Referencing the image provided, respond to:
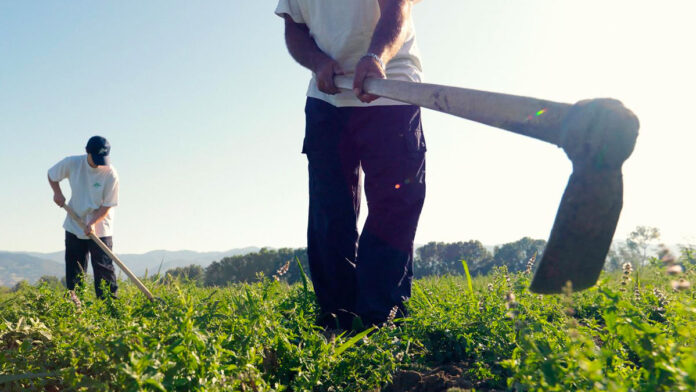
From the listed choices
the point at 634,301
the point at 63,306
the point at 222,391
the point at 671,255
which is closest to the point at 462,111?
the point at 671,255

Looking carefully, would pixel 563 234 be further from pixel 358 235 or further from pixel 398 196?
pixel 358 235

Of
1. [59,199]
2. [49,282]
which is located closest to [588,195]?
[49,282]

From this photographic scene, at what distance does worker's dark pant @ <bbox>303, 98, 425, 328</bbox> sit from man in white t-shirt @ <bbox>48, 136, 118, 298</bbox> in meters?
3.83

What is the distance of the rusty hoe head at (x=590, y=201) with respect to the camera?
1173 millimetres

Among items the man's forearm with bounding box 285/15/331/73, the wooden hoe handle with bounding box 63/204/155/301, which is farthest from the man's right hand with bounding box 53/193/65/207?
the man's forearm with bounding box 285/15/331/73

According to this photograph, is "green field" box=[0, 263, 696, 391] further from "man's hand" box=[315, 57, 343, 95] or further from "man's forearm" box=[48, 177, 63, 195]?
"man's forearm" box=[48, 177, 63, 195]

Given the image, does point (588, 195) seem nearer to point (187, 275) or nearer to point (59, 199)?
point (187, 275)

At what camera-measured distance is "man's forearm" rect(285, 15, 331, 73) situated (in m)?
2.96

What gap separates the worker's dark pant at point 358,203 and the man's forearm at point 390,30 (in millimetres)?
387

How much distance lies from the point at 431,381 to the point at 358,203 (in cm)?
153

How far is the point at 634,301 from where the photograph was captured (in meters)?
2.61

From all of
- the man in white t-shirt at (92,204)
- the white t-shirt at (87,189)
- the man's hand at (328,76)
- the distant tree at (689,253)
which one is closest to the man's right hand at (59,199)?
the man in white t-shirt at (92,204)

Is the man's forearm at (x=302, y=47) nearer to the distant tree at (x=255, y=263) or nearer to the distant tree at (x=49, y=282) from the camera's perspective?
the distant tree at (x=49, y=282)

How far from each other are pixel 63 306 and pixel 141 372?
7.05 feet
